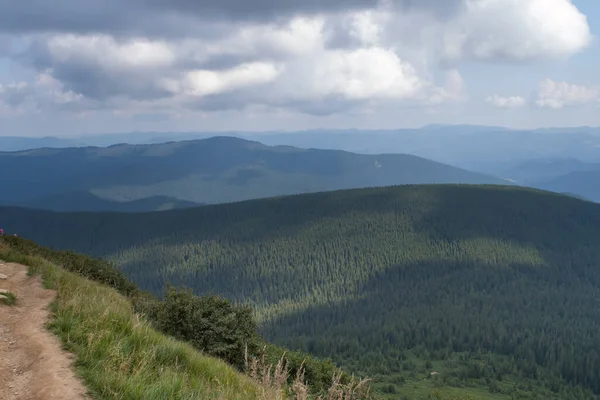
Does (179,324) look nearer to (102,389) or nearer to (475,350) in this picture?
(102,389)

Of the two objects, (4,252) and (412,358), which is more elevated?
(4,252)

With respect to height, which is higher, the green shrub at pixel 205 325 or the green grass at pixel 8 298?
the green grass at pixel 8 298

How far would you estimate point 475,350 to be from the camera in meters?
178

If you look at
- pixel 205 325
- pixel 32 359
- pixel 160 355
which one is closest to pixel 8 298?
pixel 32 359

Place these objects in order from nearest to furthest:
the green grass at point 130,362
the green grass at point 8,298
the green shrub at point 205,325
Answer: the green grass at point 130,362, the green grass at point 8,298, the green shrub at point 205,325

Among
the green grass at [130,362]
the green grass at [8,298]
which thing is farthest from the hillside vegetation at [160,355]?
the green grass at [8,298]

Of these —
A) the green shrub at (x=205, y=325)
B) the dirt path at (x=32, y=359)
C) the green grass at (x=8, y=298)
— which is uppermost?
the dirt path at (x=32, y=359)

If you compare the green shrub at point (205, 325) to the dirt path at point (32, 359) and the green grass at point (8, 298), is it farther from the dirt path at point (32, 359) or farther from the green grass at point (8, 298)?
the dirt path at point (32, 359)

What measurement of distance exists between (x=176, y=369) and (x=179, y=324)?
1167 centimetres

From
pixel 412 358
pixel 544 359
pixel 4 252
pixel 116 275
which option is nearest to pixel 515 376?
pixel 544 359

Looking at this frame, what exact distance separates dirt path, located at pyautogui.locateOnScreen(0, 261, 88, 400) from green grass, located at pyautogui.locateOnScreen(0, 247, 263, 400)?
245 mm

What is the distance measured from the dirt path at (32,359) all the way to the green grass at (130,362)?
0.25 meters

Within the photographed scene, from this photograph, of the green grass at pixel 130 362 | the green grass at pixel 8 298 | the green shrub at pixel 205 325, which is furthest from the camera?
the green shrub at pixel 205 325

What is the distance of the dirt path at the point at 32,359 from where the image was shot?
7293mm
